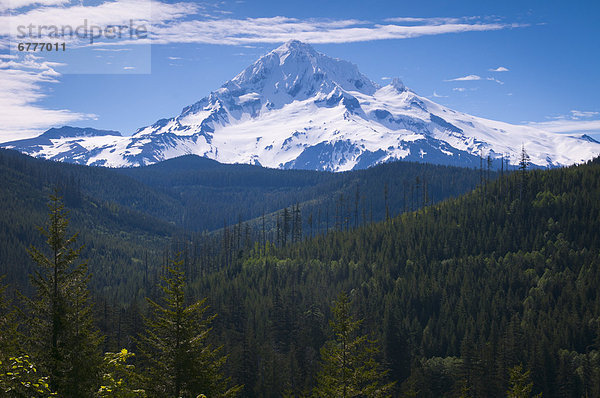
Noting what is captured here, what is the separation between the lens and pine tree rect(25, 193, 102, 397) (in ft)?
88.8

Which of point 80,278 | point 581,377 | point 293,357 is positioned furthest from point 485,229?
point 80,278

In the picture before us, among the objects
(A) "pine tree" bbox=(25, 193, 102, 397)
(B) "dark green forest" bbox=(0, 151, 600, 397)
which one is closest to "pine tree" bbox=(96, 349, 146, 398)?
(A) "pine tree" bbox=(25, 193, 102, 397)

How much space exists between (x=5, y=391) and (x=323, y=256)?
15905cm

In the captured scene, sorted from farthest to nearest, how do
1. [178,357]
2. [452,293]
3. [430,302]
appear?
[452,293], [430,302], [178,357]

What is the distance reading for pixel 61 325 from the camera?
2845 centimetres

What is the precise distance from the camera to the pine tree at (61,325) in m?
27.1

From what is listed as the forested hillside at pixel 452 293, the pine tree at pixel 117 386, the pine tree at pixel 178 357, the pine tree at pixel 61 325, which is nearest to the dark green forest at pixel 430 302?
the forested hillside at pixel 452 293

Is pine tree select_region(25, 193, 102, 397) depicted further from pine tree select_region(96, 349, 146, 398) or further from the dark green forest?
the dark green forest

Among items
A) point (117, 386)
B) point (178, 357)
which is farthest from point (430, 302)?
point (117, 386)

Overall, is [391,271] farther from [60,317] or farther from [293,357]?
[60,317]

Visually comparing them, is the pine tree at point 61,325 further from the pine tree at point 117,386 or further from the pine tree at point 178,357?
the pine tree at point 178,357

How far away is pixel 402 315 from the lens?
13375cm

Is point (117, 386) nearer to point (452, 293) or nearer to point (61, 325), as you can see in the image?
point (61, 325)

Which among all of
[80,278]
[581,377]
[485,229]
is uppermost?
[80,278]
